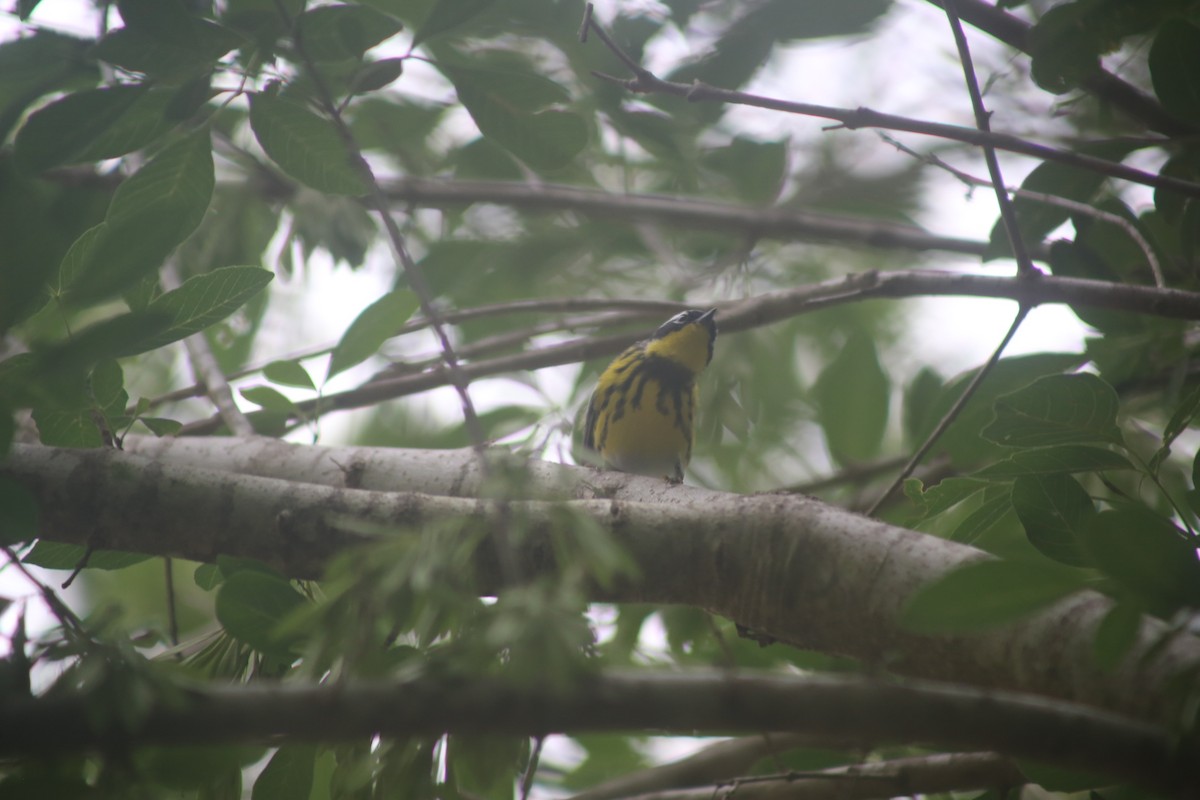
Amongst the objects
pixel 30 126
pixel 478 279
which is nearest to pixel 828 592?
pixel 30 126

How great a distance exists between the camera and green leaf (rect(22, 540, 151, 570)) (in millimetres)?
1848

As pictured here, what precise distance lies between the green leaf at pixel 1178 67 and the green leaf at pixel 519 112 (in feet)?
4.31

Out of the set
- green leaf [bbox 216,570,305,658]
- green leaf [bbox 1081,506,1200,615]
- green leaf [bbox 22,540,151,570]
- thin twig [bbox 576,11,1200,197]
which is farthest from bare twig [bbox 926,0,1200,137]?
green leaf [bbox 22,540,151,570]

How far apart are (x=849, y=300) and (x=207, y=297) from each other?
1548mm

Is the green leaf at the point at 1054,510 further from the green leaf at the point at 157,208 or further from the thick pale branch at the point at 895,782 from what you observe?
the green leaf at the point at 157,208

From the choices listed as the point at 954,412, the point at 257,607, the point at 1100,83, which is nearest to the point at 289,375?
the point at 257,607

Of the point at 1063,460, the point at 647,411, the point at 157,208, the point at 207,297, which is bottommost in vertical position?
the point at 1063,460

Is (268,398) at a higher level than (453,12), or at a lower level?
lower

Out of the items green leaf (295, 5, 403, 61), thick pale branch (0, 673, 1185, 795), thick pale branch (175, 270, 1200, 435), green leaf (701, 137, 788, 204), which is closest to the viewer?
thick pale branch (0, 673, 1185, 795)

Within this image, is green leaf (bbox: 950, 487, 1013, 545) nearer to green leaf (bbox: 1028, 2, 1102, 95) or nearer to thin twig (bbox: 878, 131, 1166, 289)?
thin twig (bbox: 878, 131, 1166, 289)

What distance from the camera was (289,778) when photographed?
5.33ft

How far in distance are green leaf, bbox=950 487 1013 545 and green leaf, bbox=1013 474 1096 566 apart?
0.17 meters

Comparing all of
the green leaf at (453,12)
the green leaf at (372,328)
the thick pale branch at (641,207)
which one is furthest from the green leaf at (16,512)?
the thick pale branch at (641,207)

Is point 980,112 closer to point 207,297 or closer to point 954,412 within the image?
point 954,412
